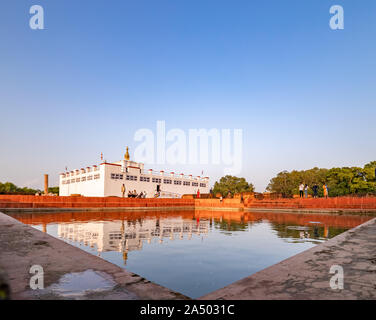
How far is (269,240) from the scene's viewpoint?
845 cm

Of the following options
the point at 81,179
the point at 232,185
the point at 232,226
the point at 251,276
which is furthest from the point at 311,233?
Answer: the point at 232,185

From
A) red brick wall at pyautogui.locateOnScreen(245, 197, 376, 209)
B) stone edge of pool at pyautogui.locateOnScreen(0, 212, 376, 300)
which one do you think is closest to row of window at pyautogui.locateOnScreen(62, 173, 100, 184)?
red brick wall at pyautogui.locateOnScreen(245, 197, 376, 209)

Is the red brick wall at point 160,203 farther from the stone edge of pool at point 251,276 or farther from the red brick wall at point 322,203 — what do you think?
the stone edge of pool at point 251,276

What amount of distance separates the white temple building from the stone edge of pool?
32375 millimetres

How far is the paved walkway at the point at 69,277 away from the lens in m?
2.72

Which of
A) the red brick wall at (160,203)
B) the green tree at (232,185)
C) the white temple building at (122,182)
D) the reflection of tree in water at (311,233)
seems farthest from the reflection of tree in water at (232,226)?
the green tree at (232,185)

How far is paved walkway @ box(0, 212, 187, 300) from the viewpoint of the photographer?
2.72 meters

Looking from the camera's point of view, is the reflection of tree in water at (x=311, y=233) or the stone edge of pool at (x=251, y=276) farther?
the reflection of tree in water at (x=311, y=233)

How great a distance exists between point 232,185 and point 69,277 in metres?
70.9

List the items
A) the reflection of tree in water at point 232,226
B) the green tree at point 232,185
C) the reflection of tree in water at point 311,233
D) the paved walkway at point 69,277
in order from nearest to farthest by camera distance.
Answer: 1. the paved walkway at point 69,277
2. the reflection of tree in water at point 311,233
3. the reflection of tree in water at point 232,226
4. the green tree at point 232,185

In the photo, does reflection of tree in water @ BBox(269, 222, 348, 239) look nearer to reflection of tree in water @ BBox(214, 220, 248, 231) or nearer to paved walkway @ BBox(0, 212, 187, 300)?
reflection of tree in water @ BBox(214, 220, 248, 231)

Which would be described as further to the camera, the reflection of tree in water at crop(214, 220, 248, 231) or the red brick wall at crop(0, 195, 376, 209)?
the red brick wall at crop(0, 195, 376, 209)
